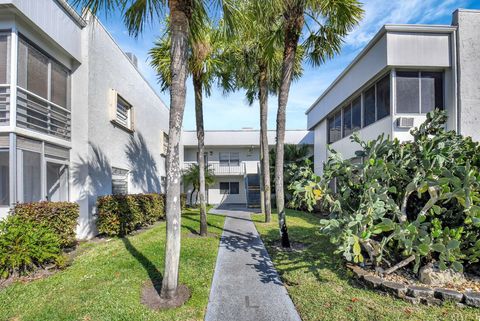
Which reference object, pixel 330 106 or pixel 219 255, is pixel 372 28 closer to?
pixel 330 106

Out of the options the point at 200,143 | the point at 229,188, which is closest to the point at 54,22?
the point at 200,143

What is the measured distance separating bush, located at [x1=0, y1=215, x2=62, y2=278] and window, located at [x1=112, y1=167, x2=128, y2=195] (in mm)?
5159

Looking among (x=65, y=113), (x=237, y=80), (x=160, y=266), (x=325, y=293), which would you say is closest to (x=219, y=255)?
(x=160, y=266)

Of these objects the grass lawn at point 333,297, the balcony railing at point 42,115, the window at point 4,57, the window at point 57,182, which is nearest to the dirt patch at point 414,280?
the grass lawn at point 333,297

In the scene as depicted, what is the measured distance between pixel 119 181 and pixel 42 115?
14.4 ft

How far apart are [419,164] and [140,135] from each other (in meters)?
12.2

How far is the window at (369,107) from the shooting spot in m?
10.9

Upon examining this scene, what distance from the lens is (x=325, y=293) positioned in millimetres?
4664

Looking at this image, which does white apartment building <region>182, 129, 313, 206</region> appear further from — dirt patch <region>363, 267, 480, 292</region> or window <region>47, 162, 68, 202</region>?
dirt patch <region>363, 267, 480, 292</region>

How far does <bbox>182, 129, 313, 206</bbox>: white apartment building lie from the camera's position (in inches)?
953

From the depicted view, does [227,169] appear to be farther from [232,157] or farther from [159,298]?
[159,298]

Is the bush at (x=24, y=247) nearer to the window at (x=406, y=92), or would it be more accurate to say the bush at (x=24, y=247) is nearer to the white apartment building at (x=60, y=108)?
the white apartment building at (x=60, y=108)

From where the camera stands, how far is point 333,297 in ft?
14.8

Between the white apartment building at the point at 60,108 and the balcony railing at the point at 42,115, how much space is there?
0.9 inches
